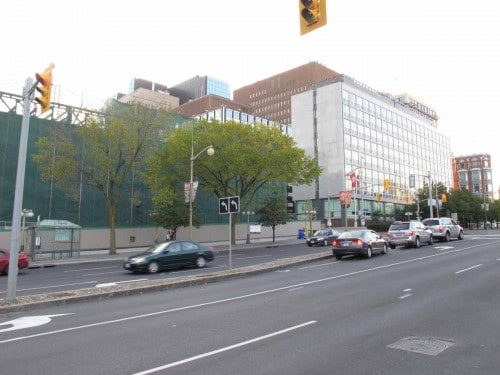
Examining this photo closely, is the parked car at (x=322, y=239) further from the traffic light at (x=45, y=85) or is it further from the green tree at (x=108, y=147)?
the traffic light at (x=45, y=85)

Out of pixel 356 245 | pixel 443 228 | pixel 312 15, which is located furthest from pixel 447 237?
pixel 312 15

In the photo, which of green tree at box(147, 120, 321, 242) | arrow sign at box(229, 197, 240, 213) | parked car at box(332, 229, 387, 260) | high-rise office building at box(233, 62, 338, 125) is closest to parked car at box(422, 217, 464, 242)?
parked car at box(332, 229, 387, 260)

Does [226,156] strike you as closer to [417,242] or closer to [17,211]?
[417,242]

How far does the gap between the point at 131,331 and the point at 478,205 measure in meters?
101

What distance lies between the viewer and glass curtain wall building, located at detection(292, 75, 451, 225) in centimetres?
8588

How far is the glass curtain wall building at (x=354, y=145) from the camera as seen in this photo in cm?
8588

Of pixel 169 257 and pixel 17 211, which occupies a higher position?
pixel 17 211

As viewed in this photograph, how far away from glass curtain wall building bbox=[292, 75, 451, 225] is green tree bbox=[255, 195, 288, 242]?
1456 inches

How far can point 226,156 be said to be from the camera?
35.3 metres

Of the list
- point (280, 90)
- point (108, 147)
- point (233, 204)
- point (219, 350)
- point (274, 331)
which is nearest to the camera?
point (219, 350)

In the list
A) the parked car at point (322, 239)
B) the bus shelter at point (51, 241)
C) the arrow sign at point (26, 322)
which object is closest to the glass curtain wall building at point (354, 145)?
the parked car at point (322, 239)

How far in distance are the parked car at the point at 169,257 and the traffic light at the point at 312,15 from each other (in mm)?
14292

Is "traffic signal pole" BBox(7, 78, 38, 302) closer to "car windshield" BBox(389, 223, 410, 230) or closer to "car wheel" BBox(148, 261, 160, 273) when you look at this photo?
"car wheel" BBox(148, 261, 160, 273)

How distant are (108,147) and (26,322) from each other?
23839 mm
